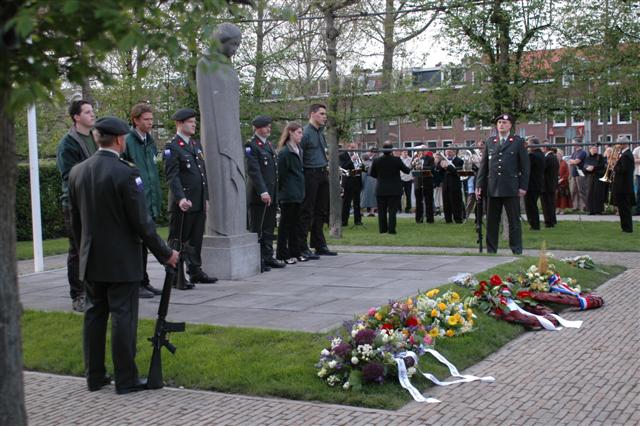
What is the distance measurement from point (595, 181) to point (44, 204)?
15253mm

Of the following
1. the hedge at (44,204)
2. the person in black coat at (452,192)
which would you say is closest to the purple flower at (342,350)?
the hedge at (44,204)

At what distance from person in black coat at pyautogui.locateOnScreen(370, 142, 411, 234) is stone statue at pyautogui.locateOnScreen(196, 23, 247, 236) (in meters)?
9.67

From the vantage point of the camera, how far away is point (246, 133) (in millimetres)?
22938

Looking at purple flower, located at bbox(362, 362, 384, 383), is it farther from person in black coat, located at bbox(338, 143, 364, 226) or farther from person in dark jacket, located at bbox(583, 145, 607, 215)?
person in dark jacket, located at bbox(583, 145, 607, 215)

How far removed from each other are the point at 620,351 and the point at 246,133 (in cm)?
1611

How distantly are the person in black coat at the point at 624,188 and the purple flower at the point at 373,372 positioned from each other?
14.3m

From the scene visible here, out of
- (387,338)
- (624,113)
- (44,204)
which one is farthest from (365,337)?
(44,204)

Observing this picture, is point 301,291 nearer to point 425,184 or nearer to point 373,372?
point 373,372

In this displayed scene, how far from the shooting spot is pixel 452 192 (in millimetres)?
24219

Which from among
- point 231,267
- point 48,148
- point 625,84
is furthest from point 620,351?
point 48,148

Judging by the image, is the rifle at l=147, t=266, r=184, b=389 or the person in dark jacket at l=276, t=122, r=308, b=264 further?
the person in dark jacket at l=276, t=122, r=308, b=264

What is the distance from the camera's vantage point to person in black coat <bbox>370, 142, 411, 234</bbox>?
21.0m

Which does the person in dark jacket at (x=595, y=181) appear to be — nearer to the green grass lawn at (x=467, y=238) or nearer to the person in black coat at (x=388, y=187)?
the green grass lawn at (x=467, y=238)

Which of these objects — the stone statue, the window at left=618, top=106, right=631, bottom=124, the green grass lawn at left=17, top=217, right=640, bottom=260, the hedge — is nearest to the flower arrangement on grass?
the stone statue
